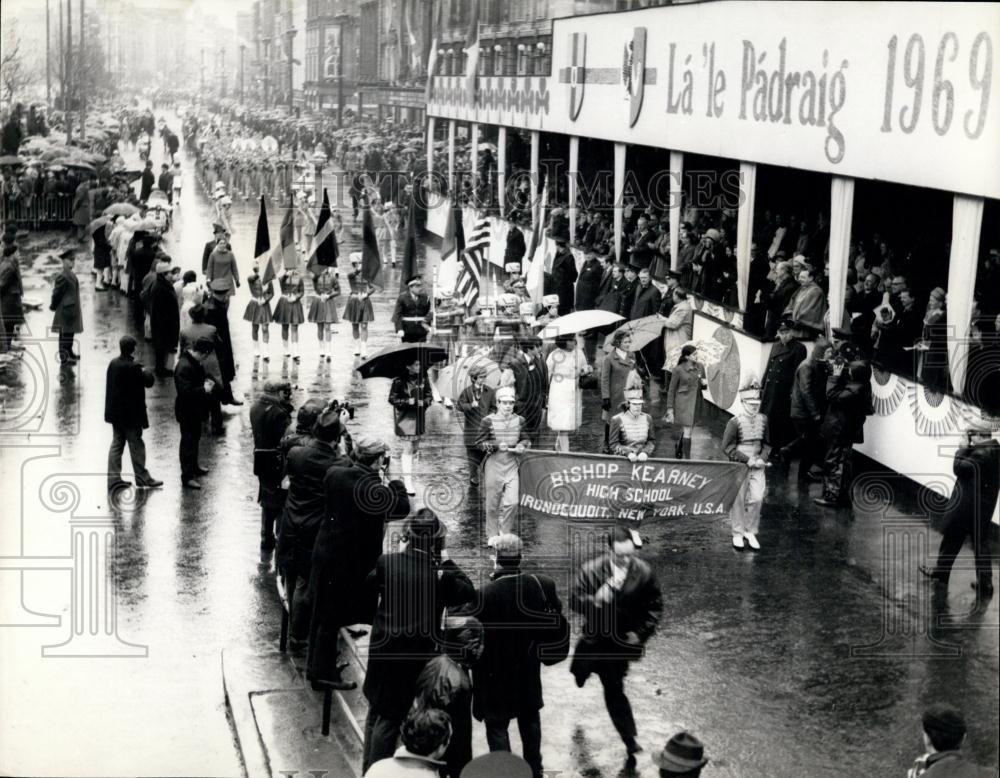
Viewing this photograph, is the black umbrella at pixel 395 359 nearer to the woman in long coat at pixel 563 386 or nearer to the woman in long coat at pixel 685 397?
the woman in long coat at pixel 563 386

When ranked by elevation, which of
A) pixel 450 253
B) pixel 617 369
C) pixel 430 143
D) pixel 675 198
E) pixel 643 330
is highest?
pixel 430 143

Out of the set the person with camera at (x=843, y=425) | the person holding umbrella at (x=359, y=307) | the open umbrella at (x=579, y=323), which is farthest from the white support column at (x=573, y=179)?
the person with camera at (x=843, y=425)

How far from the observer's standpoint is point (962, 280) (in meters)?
13.8

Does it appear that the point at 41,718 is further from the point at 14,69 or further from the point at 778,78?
the point at 14,69

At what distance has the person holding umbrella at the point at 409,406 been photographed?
14.8 meters

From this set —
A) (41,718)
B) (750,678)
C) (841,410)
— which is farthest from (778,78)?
(41,718)

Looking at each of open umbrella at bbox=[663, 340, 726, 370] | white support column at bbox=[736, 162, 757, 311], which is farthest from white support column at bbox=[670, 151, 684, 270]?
open umbrella at bbox=[663, 340, 726, 370]

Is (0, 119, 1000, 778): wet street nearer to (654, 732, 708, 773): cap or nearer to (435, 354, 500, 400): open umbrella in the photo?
(435, 354, 500, 400): open umbrella

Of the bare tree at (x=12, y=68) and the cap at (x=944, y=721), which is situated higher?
the bare tree at (x=12, y=68)

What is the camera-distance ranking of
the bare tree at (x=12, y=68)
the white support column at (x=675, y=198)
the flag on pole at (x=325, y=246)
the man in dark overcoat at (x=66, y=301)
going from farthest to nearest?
1. the bare tree at (x=12, y=68)
2. the white support column at (x=675, y=198)
3. the flag on pole at (x=325, y=246)
4. the man in dark overcoat at (x=66, y=301)

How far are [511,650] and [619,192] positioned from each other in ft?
57.4

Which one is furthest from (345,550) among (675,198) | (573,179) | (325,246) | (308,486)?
(573,179)

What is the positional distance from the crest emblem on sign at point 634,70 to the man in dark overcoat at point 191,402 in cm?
1058

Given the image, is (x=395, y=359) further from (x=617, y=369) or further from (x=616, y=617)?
(x=616, y=617)
